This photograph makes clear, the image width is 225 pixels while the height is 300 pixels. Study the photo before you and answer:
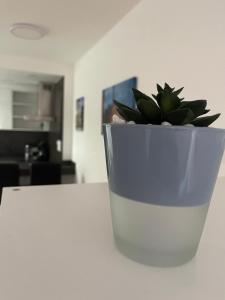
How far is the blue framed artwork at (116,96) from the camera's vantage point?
1896 millimetres

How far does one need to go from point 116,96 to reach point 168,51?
77cm

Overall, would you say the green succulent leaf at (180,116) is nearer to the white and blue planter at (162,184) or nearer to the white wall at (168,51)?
the white and blue planter at (162,184)

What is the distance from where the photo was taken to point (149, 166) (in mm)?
420

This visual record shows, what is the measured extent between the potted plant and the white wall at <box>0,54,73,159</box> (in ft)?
11.2

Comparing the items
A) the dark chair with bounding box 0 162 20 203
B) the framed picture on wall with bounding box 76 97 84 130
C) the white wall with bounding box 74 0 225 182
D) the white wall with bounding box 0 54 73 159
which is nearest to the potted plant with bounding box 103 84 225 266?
the white wall with bounding box 74 0 225 182

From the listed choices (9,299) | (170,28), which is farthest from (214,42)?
(9,299)

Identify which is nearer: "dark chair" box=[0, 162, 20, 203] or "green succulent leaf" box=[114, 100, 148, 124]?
"green succulent leaf" box=[114, 100, 148, 124]

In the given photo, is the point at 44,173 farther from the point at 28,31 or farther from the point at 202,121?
the point at 202,121

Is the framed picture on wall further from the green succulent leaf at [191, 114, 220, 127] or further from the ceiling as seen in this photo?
the green succulent leaf at [191, 114, 220, 127]

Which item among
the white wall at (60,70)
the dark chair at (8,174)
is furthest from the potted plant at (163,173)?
the white wall at (60,70)

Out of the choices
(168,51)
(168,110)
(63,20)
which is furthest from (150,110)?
(63,20)

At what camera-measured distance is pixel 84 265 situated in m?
0.45

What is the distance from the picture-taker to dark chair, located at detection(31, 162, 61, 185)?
2.84 meters

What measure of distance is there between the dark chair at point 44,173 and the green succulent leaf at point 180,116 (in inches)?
103
